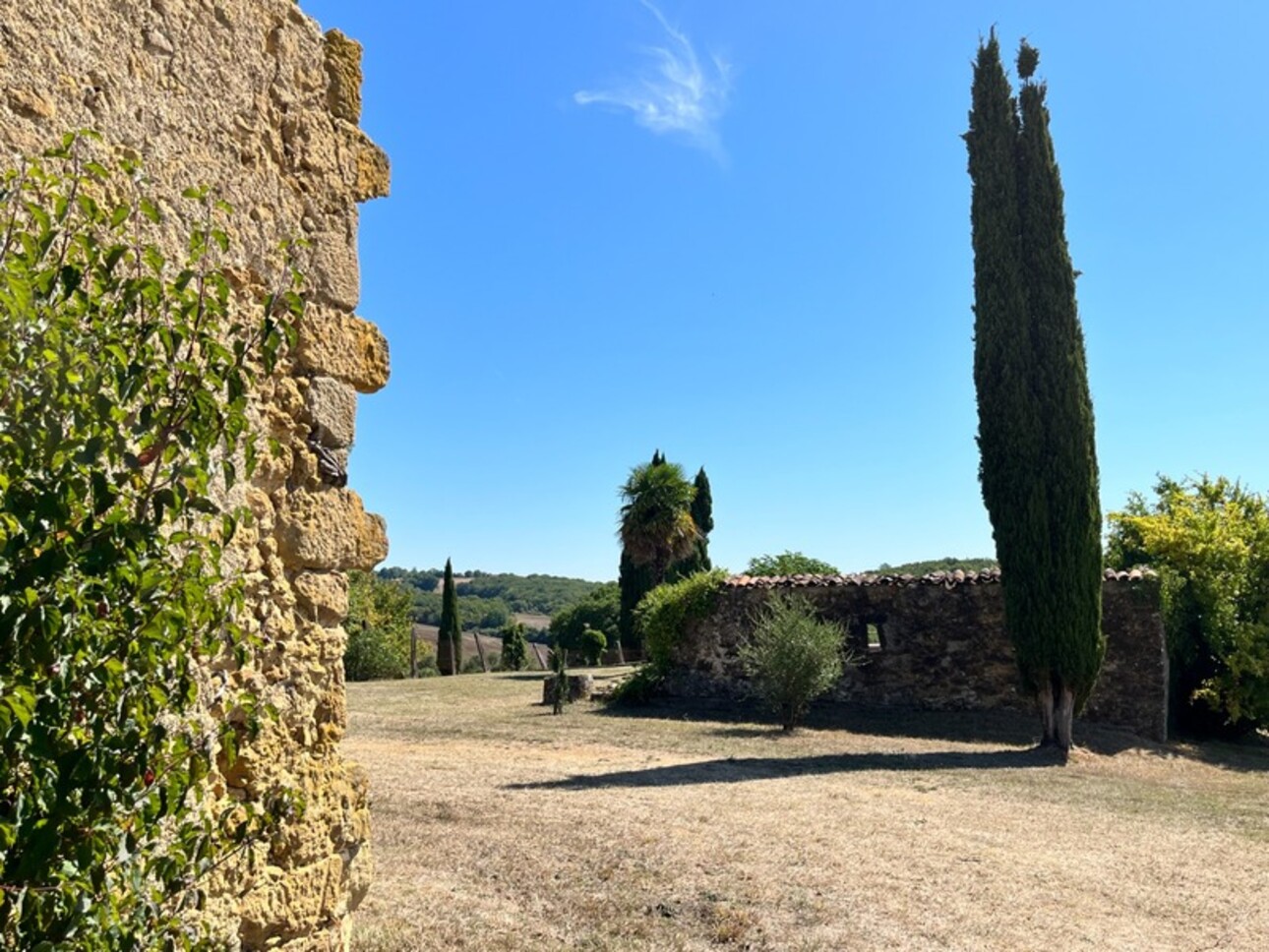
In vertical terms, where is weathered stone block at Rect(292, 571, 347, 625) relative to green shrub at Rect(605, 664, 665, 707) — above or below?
above

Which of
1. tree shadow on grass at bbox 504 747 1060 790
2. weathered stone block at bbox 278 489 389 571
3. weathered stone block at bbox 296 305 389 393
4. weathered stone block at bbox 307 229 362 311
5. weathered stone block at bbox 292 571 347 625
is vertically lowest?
tree shadow on grass at bbox 504 747 1060 790

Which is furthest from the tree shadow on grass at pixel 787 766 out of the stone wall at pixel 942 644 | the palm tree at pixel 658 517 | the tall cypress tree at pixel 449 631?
the tall cypress tree at pixel 449 631

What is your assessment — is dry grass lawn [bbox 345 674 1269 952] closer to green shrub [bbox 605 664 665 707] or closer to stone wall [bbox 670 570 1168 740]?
stone wall [bbox 670 570 1168 740]

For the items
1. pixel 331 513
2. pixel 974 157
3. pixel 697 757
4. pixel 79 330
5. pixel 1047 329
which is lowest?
pixel 697 757

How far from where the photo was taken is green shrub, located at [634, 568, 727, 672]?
57.0ft

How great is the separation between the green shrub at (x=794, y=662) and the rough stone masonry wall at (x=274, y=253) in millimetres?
10998

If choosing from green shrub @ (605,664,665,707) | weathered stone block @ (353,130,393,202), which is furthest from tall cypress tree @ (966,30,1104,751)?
weathered stone block @ (353,130,393,202)

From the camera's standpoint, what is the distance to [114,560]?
6.34 feet

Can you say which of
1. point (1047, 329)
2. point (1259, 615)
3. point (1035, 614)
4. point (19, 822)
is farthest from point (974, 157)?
point (19, 822)

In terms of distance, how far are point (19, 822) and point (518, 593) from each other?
292ft

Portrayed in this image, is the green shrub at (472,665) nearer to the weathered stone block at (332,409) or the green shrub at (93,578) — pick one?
the weathered stone block at (332,409)

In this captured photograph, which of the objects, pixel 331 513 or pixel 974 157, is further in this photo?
pixel 974 157

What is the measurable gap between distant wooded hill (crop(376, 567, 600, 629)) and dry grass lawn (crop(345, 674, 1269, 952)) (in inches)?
1941

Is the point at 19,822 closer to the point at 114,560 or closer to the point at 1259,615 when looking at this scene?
the point at 114,560
